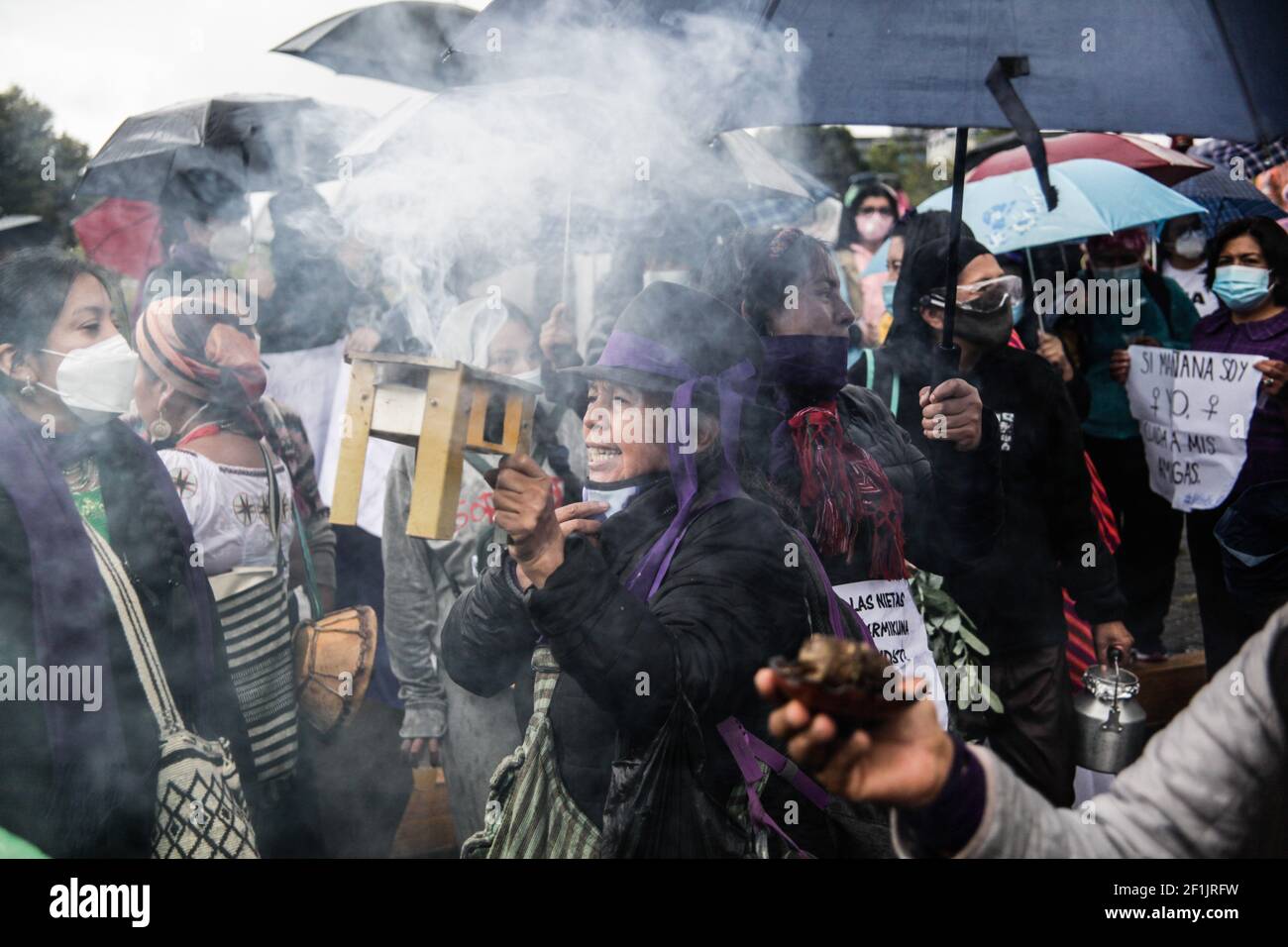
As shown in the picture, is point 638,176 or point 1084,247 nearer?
point 638,176

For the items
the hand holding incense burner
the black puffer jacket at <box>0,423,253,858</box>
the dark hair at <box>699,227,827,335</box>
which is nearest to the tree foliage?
the black puffer jacket at <box>0,423,253,858</box>

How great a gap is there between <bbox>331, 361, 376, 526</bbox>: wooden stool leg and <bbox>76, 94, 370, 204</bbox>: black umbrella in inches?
118

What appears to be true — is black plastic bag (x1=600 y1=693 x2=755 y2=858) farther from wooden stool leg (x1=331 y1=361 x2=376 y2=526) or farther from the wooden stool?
wooden stool leg (x1=331 y1=361 x2=376 y2=526)

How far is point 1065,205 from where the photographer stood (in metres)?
5.09

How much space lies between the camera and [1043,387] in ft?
12.6

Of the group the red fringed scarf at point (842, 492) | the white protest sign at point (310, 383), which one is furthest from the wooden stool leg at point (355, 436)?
the white protest sign at point (310, 383)

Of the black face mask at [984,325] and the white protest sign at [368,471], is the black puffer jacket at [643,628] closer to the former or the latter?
the black face mask at [984,325]

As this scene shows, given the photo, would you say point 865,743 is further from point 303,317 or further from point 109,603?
point 303,317

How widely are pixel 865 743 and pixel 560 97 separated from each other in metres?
2.65

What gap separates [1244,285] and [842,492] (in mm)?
2856

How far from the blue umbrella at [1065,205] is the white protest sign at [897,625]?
7.39 ft

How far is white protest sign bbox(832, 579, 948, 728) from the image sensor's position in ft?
9.82
